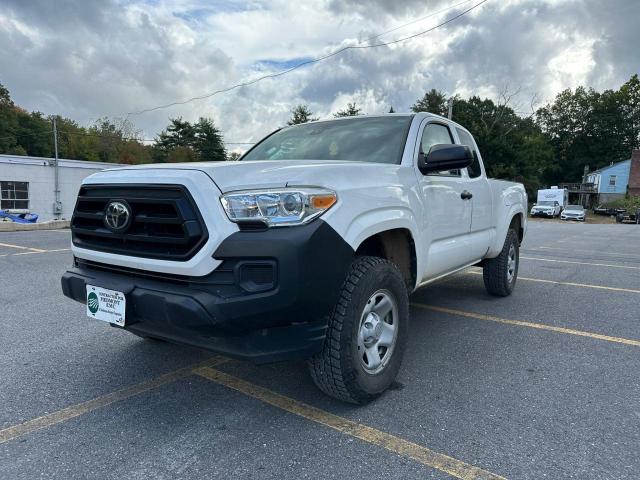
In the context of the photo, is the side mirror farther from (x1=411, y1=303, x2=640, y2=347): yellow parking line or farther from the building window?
the building window

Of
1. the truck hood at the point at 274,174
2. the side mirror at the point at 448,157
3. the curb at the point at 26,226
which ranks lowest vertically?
the curb at the point at 26,226

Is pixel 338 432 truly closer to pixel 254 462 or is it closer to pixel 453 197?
pixel 254 462

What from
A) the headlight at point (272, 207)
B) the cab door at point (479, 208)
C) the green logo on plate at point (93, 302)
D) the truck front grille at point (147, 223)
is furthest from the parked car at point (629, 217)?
the green logo on plate at point (93, 302)

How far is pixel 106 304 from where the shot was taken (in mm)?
2648

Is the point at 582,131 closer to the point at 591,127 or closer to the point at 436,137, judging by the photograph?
the point at 591,127

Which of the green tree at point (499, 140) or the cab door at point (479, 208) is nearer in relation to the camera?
the cab door at point (479, 208)

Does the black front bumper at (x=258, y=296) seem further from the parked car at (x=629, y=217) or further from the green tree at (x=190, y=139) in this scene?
the green tree at (x=190, y=139)

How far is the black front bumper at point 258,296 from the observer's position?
2.25m

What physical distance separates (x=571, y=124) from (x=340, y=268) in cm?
8213

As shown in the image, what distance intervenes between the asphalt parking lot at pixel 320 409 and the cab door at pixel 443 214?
707 mm

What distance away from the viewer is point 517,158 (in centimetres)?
5100

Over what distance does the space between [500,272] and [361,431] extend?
11.7 feet

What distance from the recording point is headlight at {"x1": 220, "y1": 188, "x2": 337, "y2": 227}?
2330 millimetres

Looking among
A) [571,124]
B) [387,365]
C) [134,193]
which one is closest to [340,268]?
[387,365]
